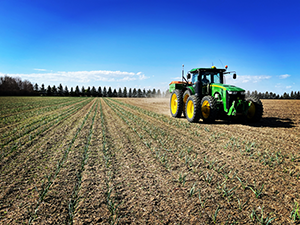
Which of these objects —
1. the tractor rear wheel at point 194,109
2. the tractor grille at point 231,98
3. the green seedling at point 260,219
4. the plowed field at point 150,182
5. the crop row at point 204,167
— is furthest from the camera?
the tractor rear wheel at point 194,109

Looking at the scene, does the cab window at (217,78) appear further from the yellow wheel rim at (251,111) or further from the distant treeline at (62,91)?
the distant treeline at (62,91)

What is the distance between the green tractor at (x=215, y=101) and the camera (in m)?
8.02

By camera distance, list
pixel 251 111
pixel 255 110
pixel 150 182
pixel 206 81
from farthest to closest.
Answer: pixel 206 81
pixel 251 111
pixel 255 110
pixel 150 182

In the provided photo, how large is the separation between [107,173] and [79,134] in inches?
149

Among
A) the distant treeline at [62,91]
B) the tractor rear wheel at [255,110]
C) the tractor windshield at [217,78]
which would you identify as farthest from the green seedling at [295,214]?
the distant treeline at [62,91]

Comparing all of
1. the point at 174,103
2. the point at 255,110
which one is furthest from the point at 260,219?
the point at 174,103

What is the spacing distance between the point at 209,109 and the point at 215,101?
1.67 ft

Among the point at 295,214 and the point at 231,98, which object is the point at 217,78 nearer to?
the point at 231,98

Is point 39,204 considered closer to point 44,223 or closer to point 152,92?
point 44,223

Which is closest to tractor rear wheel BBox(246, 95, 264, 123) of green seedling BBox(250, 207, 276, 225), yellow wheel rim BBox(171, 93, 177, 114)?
yellow wheel rim BBox(171, 93, 177, 114)

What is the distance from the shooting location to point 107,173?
363cm

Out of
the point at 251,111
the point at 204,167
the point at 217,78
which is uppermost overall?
the point at 217,78

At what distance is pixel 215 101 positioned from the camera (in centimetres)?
814

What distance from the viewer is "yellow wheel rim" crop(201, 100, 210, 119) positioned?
8499mm
